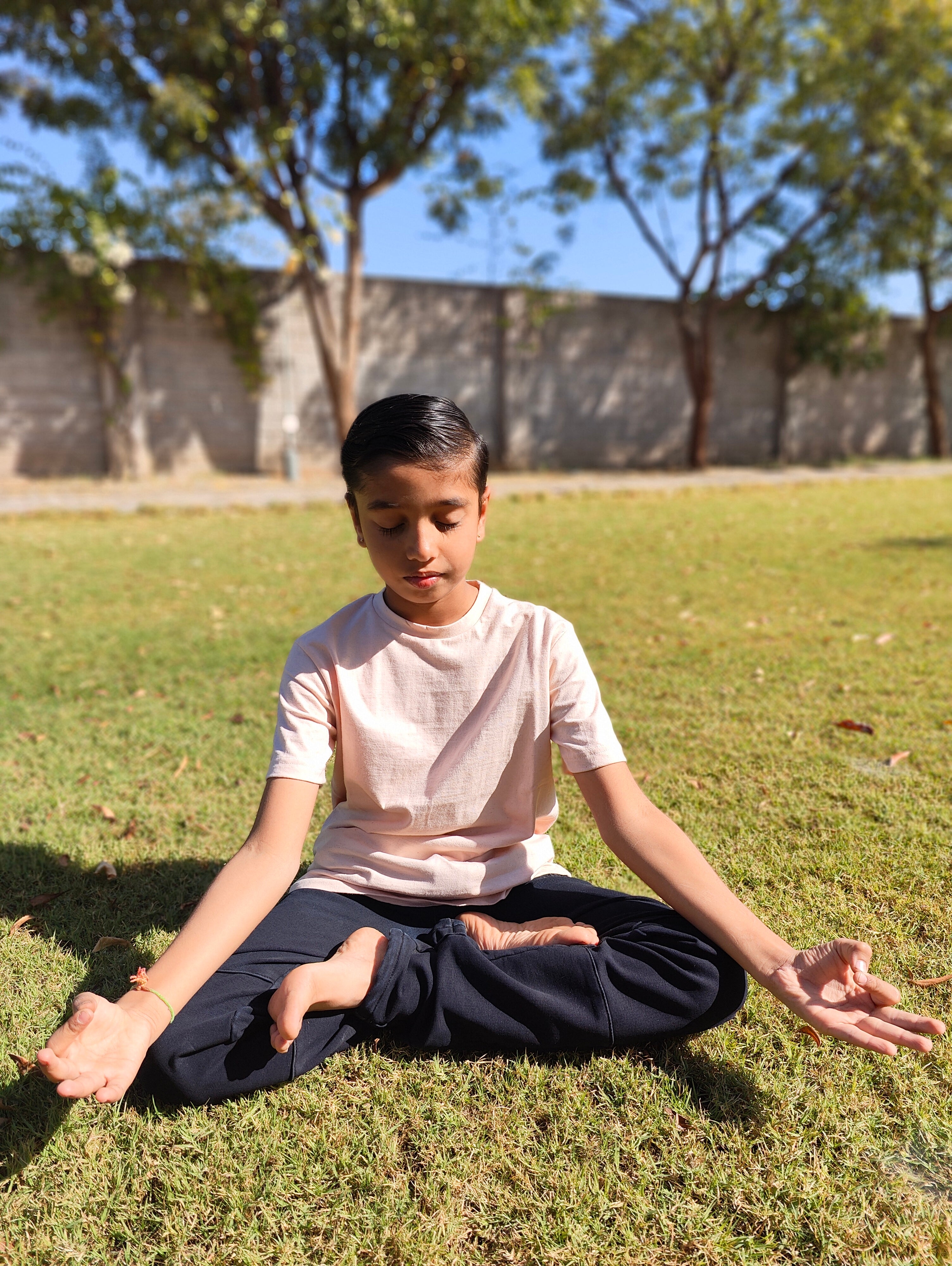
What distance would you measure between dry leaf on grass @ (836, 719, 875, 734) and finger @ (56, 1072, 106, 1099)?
290cm

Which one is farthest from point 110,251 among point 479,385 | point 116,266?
point 479,385

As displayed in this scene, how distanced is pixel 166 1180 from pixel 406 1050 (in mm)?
498

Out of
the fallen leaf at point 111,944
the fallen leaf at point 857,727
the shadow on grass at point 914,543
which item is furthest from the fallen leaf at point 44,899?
the shadow on grass at point 914,543

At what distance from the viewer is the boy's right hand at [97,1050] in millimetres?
1375

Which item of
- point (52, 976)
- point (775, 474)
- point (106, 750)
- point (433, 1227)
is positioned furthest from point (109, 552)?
point (775, 474)

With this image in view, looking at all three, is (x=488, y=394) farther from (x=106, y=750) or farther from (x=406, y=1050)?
(x=406, y=1050)

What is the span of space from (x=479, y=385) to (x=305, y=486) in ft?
12.6

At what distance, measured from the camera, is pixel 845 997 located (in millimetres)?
1645

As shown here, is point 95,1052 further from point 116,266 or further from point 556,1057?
point 116,266

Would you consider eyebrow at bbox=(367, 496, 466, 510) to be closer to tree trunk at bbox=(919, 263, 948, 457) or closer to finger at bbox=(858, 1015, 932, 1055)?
finger at bbox=(858, 1015, 932, 1055)

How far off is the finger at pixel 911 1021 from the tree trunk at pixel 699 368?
49.8 feet

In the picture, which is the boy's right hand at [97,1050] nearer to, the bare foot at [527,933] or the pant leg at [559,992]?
the pant leg at [559,992]

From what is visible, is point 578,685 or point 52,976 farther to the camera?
point 52,976

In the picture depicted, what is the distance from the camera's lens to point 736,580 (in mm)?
6457
